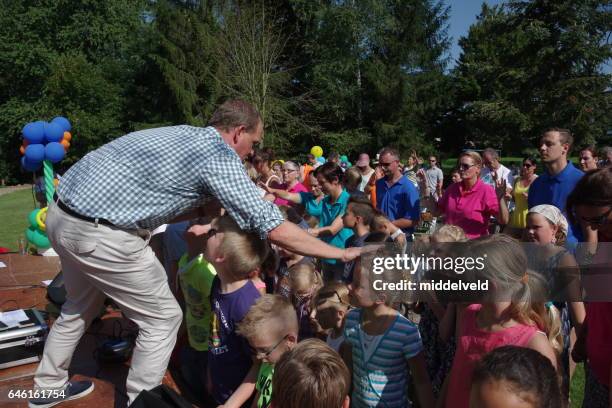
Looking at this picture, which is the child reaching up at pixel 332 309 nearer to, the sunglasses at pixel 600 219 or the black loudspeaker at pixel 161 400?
the black loudspeaker at pixel 161 400

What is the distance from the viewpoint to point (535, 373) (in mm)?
1448

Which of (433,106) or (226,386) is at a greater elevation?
(433,106)

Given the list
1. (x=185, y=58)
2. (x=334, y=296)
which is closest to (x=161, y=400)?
(x=334, y=296)

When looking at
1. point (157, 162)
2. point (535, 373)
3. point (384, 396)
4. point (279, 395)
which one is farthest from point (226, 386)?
point (535, 373)

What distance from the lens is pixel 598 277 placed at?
1.99 metres

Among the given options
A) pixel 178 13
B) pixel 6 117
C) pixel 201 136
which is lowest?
pixel 201 136

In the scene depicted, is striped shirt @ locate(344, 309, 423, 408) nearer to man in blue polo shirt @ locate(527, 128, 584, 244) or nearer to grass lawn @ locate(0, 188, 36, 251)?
man in blue polo shirt @ locate(527, 128, 584, 244)

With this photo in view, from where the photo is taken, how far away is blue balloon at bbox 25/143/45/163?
7.04 m

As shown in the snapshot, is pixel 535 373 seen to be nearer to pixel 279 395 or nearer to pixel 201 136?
pixel 279 395

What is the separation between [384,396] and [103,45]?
122ft

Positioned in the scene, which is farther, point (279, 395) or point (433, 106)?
point (433, 106)

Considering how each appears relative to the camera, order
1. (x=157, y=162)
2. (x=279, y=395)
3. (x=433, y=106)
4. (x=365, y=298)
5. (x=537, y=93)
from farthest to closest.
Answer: (x=433, y=106) < (x=537, y=93) < (x=157, y=162) < (x=365, y=298) < (x=279, y=395)

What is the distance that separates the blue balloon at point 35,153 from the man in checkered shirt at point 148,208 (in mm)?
5120

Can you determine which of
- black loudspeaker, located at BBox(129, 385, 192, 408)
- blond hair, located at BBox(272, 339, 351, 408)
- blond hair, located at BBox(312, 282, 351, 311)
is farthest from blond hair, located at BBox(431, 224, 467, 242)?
black loudspeaker, located at BBox(129, 385, 192, 408)
